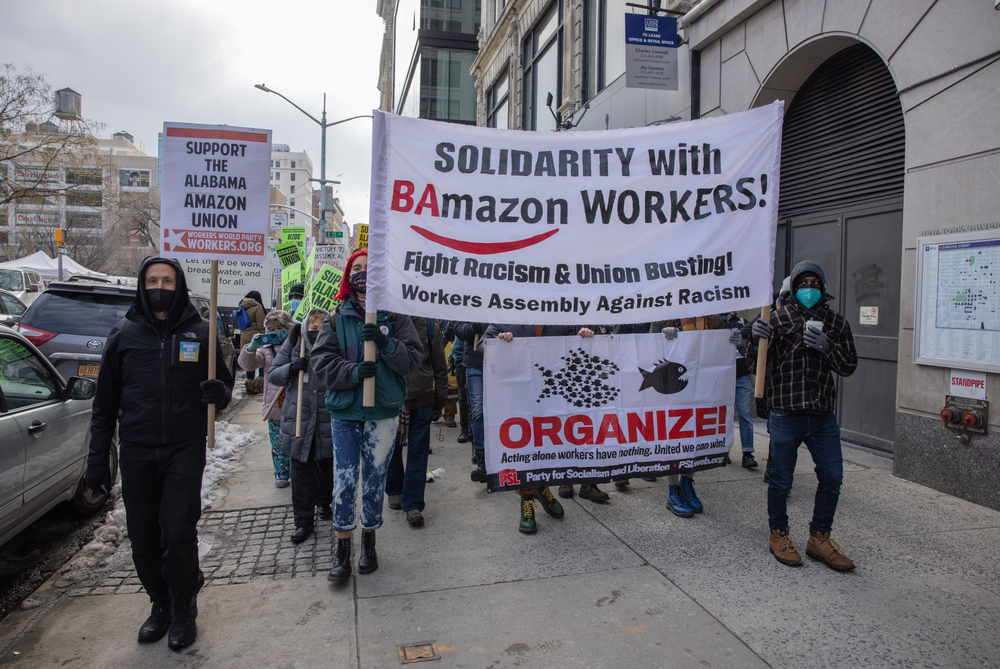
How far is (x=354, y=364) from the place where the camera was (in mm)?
3775

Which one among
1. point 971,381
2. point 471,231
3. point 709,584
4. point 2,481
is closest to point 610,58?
point 971,381

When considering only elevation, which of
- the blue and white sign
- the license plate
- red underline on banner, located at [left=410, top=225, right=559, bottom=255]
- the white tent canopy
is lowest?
the license plate

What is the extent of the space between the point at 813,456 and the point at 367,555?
2.95 meters

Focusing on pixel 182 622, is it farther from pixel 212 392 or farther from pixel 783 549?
pixel 783 549

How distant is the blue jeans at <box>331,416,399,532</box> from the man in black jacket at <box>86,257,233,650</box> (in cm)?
81

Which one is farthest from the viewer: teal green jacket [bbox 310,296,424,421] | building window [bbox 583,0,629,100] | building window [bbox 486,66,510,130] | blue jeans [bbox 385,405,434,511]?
building window [bbox 486,66,510,130]

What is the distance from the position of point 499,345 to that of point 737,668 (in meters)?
2.30

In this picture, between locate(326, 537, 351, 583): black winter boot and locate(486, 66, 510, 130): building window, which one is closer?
locate(326, 537, 351, 583): black winter boot

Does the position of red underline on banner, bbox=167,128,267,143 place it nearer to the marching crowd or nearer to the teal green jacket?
Answer: the marching crowd

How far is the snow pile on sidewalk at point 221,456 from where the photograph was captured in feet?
18.3

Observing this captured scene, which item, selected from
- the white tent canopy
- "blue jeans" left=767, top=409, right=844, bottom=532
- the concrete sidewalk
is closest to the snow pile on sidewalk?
the concrete sidewalk

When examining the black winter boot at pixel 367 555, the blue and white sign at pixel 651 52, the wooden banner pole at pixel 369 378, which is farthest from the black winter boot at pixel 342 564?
the blue and white sign at pixel 651 52

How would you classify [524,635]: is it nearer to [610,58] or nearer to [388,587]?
[388,587]

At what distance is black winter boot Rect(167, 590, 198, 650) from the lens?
3109mm
